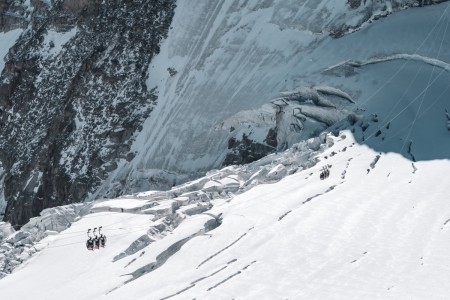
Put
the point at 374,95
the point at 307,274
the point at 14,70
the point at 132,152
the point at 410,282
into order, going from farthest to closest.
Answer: the point at 14,70 < the point at 132,152 < the point at 374,95 < the point at 307,274 < the point at 410,282

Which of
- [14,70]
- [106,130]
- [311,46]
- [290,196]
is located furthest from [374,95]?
[14,70]

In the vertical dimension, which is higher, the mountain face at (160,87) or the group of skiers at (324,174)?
the mountain face at (160,87)

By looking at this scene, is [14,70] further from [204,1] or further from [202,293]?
[202,293]

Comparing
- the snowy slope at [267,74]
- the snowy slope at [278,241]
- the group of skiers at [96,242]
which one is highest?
the snowy slope at [267,74]

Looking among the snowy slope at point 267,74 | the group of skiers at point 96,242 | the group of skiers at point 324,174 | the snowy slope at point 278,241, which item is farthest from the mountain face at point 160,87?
the group of skiers at point 96,242

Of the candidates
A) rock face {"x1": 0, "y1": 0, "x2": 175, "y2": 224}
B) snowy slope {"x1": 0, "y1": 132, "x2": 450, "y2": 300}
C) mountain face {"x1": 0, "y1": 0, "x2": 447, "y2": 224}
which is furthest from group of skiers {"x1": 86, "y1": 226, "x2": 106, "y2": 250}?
rock face {"x1": 0, "y1": 0, "x2": 175, "y2": 224}

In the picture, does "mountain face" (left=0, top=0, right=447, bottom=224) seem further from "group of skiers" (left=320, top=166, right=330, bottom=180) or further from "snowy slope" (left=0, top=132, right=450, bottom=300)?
"snowy slope" (left=0, top=132, right=450, bottom=300)

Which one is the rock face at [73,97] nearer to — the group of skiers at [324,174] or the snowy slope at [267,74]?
the snowy slope at [267,74]
